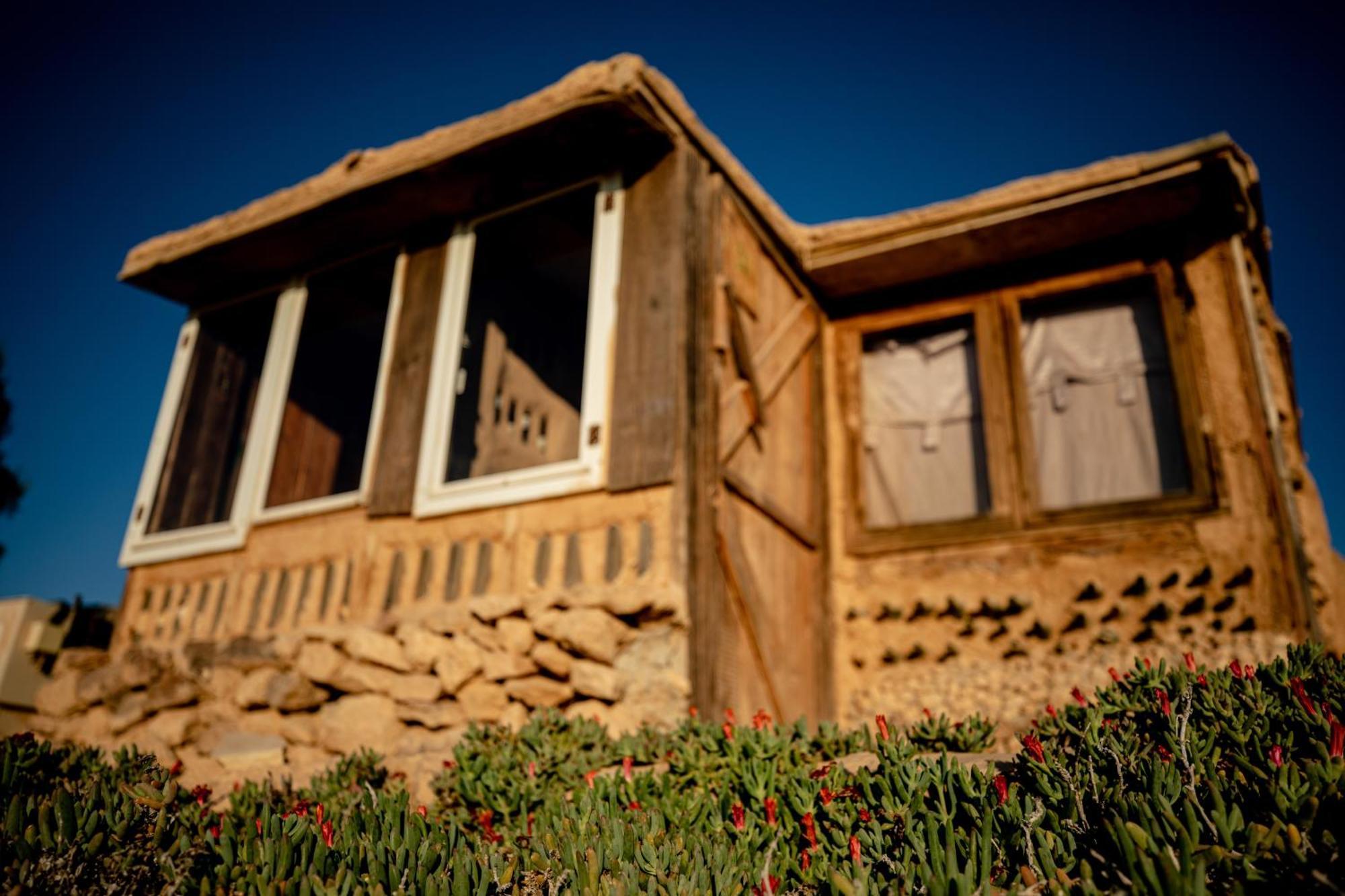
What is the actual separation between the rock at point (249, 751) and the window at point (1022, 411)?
3848 mm

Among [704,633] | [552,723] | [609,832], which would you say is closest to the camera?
[609,832]

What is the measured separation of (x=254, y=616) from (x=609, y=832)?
3956mm

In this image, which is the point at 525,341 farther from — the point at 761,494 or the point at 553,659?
the point at 553,659

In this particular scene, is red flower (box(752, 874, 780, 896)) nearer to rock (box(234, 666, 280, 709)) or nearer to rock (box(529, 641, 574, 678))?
rock (box(529, 641, 574, 678))

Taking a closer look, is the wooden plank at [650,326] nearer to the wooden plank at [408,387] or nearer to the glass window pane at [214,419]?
the wooden plank at [408,387]

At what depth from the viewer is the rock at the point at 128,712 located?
5.23 meters

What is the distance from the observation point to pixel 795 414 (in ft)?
21.0

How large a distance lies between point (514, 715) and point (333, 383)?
426cm

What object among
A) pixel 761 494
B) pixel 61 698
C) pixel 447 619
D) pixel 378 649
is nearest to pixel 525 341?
pixel 761 494

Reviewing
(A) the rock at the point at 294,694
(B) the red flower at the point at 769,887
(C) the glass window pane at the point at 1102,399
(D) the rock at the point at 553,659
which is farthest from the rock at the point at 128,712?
(C) the glass window pane at the point at 1102,399

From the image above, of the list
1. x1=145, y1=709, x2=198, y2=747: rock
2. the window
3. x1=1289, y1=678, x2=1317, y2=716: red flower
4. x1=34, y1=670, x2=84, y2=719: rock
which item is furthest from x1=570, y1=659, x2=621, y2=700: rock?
x1=34, y1=670, x2=84, y2=719: rock

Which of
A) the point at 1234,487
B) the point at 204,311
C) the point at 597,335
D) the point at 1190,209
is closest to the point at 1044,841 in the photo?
the point at 597,335

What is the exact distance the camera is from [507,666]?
4.63 meters

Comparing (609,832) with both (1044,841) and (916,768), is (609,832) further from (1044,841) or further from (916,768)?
(1044,841)
